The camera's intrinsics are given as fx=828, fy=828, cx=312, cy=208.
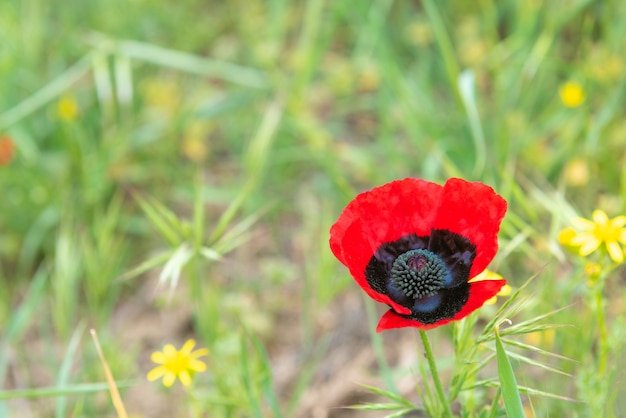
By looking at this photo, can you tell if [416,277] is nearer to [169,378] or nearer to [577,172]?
[169,378]

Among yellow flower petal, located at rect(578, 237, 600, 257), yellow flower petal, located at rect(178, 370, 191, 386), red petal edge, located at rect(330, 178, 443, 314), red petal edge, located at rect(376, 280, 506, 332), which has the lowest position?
red petal edge, located at rect(376, 280, 506, 332)

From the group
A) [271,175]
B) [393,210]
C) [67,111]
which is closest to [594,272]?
[393,210]

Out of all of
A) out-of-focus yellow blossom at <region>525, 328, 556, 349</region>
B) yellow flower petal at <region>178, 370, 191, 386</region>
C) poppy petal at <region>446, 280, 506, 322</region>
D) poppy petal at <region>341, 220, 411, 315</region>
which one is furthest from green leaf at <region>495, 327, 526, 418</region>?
yellow flower petal at <region>178, 370, 191, 386</region>

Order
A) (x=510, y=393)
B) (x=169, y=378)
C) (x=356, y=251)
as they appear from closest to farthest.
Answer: (x=510, y=393), (x=356, y=251), (x=169, y=378)

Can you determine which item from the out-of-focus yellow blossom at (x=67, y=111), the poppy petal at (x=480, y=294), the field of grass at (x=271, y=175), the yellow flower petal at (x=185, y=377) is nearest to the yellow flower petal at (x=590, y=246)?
the field of grass at (x=271, y=175)

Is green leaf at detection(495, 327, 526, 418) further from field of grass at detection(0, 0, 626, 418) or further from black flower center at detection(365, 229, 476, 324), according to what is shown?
field of grass at detection(0, 0, 626, 418)

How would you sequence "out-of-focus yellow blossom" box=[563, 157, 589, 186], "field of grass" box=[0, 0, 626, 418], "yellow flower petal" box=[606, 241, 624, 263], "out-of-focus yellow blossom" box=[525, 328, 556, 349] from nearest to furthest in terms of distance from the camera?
"yellow flower petal" box=[606, 241, 624, 263] < "out-of-focus yellow blossom" box=[525, 328, 556, 349] < "field of grass" box=[0, 0, 626, 418] < "out-of-focus yellow blossom" box=[563, 157, 589, 186]
